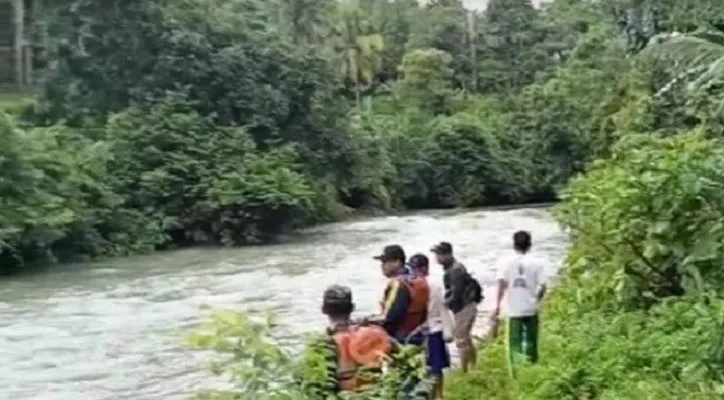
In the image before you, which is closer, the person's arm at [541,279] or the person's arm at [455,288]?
the person's arm at [541,279]

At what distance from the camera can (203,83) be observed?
46188mm

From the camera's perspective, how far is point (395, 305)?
10.1 m

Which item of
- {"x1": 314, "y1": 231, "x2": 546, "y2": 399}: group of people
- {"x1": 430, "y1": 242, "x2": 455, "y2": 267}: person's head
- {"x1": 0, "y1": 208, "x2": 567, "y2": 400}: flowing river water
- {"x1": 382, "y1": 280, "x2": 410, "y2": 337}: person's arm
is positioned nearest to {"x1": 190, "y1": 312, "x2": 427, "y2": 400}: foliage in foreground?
{"x1": 314, "y1": 231, "x2": 546, "y2": 399}: group of people

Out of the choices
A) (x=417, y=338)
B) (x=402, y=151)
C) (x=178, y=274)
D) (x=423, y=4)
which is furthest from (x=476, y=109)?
(x=417, y=338)

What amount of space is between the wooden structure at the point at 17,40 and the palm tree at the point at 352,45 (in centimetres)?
2015

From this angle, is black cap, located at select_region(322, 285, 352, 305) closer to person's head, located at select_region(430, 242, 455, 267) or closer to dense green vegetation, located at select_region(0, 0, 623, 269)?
person's head, located at select_region(430, 242, 455, 267)

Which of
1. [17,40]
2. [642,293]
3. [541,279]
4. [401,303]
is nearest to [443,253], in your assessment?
[541,279]

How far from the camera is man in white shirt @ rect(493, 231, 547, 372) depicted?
11555 millimetres

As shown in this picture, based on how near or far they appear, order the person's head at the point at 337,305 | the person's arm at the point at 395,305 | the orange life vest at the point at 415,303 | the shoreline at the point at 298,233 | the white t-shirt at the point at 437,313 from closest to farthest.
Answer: the person's head at the point at 337,305 < the person's arm at the point at 395,305 < the orange life vest at the point at 415,303 < the white t-shirt at the point at 437,313 < the shoreline at the point at 298,233

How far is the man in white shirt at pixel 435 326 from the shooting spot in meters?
11.0

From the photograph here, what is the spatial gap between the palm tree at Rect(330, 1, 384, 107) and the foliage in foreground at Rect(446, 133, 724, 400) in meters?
59.9

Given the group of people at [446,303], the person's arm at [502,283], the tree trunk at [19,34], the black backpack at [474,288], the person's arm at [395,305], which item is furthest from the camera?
the tree trunk at [19,34]

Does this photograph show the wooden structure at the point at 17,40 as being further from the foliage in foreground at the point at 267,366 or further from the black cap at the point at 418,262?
the foliage in foreground at the point at 267,366

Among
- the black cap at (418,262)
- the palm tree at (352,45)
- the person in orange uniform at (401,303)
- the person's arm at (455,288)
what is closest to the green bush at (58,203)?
the person's arm at (455,288)
